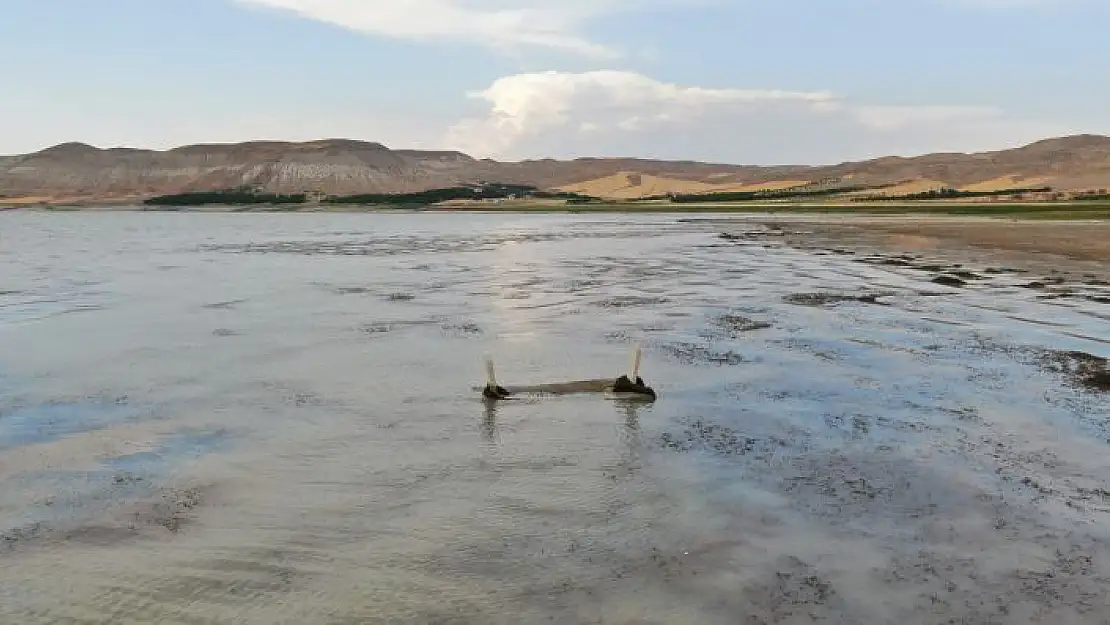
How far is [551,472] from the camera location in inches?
497

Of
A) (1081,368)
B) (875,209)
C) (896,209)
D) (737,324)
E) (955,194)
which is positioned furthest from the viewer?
(955,194)

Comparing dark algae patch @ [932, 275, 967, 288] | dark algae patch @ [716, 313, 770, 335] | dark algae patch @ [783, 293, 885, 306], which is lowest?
dark algae patch @ [932, 275, 967, 288]

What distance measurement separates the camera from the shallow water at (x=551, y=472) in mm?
8773

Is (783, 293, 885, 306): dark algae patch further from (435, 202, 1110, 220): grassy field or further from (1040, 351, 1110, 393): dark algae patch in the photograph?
(435, 202, 1110, 220): grassy field

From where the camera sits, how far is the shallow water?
877 cm

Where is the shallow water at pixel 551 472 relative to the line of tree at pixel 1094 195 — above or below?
below

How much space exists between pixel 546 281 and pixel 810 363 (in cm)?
2175

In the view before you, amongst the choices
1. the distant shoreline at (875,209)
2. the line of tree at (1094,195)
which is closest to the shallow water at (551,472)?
the distant shoreline at (875,209)

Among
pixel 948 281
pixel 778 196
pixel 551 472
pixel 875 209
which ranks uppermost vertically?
pixel 778 196

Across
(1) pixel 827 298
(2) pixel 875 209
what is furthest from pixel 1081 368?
(2) pixel 875 209

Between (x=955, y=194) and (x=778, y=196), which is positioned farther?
(x=778, y=196)

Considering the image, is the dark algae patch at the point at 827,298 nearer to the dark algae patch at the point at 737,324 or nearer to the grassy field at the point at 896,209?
the dark algae patch at the point at 737,324

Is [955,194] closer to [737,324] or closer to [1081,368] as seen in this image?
[737,324]

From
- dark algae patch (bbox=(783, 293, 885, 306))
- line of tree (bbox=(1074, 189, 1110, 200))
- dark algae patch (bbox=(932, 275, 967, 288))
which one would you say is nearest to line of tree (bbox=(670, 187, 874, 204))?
line of tree (bbox=(1074, 189, 1110, 200))
